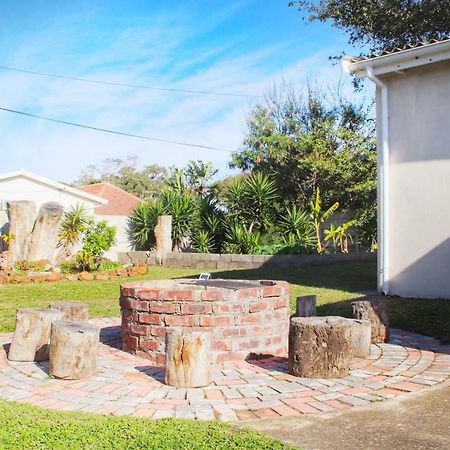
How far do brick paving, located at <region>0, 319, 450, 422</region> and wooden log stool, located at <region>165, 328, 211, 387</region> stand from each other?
0.29 feet

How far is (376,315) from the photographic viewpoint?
6734 millimetres

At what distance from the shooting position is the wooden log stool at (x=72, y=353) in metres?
5.05

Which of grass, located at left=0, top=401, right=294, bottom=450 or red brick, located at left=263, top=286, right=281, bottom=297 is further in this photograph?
red brick, located at left=263, top=286, right=281, bottom=297

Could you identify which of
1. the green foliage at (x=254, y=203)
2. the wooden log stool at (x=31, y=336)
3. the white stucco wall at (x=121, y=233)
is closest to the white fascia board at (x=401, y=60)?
the wooden log stool at (x=31, y=336)

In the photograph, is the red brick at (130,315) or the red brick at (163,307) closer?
the red brick at (163,307)

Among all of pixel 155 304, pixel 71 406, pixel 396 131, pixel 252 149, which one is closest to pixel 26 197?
pixel 252 149

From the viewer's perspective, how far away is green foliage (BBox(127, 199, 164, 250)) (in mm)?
19359

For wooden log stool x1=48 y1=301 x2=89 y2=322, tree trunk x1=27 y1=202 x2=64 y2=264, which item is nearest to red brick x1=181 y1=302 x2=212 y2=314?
wooden log stool x1=48 y1=301 x2=89 y2=322

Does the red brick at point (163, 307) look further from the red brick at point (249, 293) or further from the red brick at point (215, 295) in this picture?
the red brick at point (249, 293)

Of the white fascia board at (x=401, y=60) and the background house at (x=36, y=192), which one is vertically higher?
the white fascia board at (x=401, y=60)

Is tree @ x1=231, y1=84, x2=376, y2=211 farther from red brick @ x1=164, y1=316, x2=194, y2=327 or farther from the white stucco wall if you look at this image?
red brick @ x1=164, y1=316, x2=194, y2=327

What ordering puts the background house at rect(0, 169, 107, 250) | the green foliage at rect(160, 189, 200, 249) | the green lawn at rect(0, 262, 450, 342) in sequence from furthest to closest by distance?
the background house at rect(0, 169, 107, 250), the green foliage at rect(160, 189, 200, 249), the green lawn at rect(0, 262, 450, 342)

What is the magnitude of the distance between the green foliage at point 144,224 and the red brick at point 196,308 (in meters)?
13.7

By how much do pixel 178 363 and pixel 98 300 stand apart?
19.8 feet
